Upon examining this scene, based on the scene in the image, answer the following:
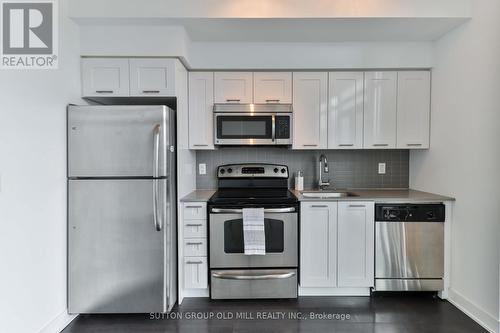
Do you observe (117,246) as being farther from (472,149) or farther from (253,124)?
(472,149)

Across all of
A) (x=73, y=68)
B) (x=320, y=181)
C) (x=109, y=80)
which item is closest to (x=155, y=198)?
(x=109, y=80)

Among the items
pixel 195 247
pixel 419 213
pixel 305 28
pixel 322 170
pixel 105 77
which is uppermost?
pixel 305 28

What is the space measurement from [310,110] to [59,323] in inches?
113

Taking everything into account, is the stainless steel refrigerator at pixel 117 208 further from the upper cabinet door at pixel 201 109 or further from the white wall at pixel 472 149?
the white wall at pixel 472 149

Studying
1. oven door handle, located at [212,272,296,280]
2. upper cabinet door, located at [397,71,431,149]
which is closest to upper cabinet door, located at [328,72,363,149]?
upper cabinet door, located at [397,71,431,149]

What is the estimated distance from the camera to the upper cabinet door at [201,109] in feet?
9.62

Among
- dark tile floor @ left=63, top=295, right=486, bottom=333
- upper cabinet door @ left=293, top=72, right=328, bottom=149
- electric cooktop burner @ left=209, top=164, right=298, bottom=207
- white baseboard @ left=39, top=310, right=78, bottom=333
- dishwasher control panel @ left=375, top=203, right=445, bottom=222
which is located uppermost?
upper cabinet door @ left=293, top=72, right=328, bottom=149

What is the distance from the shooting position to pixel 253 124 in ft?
9.53

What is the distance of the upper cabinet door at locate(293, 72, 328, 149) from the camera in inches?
116

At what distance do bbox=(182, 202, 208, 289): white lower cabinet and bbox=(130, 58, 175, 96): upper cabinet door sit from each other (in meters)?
1.08

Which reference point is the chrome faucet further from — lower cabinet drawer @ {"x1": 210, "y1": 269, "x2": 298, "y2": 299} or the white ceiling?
the white ceiling

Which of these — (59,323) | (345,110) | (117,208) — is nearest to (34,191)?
(117,208)

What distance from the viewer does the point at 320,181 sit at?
3270mm

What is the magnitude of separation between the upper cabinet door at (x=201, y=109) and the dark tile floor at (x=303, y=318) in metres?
1.56
